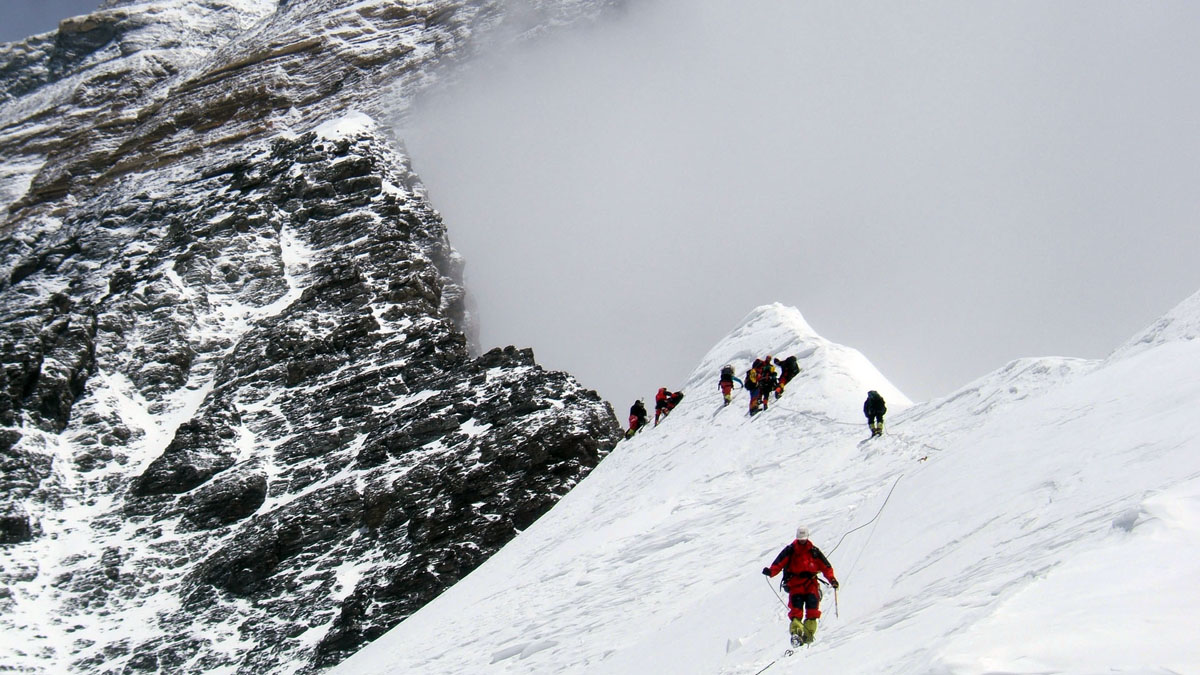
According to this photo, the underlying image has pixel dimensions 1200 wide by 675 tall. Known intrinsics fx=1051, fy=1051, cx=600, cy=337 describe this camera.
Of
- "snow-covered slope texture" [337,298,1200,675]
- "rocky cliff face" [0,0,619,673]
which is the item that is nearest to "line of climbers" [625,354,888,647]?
"snow-covered slope texture" [337,298,1200,675]

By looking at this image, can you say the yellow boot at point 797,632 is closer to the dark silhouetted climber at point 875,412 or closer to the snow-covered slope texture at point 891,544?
the snow-covered slope texture at point 891,544

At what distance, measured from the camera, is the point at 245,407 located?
71500mm

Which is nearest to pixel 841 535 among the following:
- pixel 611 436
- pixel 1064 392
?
pixel 1064 392

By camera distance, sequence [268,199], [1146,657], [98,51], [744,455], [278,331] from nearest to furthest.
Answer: [1146,657], [744,455], [278,331], [268,199], [98,51]

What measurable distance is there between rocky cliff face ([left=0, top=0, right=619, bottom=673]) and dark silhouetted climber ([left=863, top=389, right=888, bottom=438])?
33.1 metres

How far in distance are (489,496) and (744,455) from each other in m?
32.1

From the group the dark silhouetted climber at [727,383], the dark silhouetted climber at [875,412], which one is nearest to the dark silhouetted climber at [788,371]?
the dark silhouetted climber at [727,383]

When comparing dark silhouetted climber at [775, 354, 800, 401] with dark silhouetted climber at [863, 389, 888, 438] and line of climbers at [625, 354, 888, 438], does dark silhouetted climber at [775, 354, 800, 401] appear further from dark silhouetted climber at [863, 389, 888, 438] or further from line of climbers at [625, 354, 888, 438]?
dark silhouetted climber at [863, 389, 888, 438]

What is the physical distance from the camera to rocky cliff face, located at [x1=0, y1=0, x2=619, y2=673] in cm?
5503

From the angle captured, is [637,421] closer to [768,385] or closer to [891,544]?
[768,385]

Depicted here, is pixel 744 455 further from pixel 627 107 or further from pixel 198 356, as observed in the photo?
pixel 627 107

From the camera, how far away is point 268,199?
92000mm

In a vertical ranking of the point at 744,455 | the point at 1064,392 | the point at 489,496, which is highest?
the point at 489,496

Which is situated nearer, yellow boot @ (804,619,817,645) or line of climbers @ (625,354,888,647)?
yellow boot @ (804,619,817,645)
